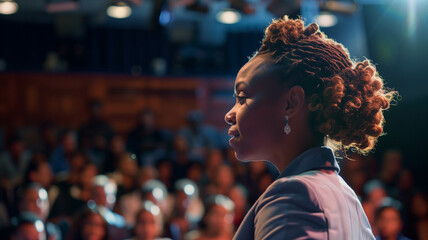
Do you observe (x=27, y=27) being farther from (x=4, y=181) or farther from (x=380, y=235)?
(x=380, y=235)

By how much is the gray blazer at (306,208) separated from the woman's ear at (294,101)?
7 centimetres

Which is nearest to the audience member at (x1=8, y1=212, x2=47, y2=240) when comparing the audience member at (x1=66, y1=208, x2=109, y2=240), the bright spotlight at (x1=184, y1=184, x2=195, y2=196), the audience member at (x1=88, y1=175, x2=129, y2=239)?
the audience member at (x1=66, y1=208, x2=109, y2=240)

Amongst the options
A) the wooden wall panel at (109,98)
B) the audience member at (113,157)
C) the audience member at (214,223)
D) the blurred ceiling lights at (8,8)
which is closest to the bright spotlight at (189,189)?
the audience member at (113,157)

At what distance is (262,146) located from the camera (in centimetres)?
84

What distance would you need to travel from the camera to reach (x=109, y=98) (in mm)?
7883

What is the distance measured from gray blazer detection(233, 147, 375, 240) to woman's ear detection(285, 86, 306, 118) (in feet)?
0.25

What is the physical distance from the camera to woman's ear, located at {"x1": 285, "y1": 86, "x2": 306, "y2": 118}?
2.71 ft

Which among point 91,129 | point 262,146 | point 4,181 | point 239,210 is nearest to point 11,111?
point 91,129

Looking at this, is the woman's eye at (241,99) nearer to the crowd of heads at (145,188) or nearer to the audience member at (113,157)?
the crowd of heads at (145,188)

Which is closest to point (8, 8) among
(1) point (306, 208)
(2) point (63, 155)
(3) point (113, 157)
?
(2) point (63, 155)

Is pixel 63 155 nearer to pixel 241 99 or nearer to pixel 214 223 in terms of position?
pixel 214 223

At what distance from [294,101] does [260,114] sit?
60 millimetres

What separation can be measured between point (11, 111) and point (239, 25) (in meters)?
4.29

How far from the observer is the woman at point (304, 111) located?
0.80 metres
